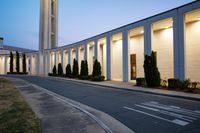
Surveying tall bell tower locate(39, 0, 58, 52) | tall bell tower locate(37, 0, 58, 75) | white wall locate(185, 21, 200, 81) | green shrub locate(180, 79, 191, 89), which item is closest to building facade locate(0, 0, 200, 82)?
white wall locate(185, 21, 200, 81)

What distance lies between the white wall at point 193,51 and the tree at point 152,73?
286 cm

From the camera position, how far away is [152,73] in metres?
15.8

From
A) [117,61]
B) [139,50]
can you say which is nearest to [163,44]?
[139,50]

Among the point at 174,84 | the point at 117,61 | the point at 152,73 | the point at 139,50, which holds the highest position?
the point at 139,50

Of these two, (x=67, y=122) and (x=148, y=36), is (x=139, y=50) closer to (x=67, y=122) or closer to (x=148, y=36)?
(x=148, y=36)

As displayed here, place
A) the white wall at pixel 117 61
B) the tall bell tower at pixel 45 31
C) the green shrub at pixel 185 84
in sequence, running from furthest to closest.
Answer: the tall bell tower at pixel 45 31, the white wall at pixel 117 61, the green shrub at pixel 185 84

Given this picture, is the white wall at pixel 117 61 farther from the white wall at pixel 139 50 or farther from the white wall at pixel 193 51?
the white wall at pixel 193 51

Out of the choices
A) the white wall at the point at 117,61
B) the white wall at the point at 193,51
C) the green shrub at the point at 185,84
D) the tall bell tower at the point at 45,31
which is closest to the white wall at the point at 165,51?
the white wall at the point at 193,51

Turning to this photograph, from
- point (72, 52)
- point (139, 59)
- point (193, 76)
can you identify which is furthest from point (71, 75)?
point (193, 76)

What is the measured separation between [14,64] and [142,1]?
1652 inches

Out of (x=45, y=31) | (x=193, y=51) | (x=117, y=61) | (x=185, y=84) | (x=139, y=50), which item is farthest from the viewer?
(x=45, y=31)

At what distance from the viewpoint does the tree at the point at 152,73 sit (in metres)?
15.6

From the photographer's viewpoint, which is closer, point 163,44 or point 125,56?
point 163,44

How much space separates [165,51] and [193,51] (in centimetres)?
347
